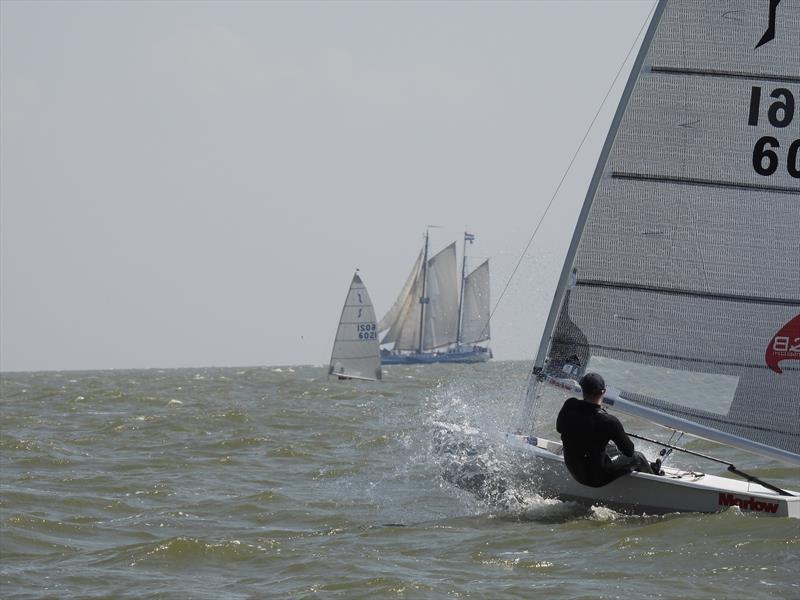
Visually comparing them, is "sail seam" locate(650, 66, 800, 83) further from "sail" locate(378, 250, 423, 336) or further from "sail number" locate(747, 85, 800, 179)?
"sail" locate(378, 250, 423, 336)

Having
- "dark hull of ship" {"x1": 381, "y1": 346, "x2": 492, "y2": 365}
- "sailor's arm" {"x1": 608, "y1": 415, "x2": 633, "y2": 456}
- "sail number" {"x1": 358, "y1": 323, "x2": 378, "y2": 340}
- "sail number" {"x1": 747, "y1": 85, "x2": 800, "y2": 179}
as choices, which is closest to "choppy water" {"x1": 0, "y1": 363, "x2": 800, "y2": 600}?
"sailor's arm" {"x1": 608, "y1": 415, "x2": 633, "y2": 456}

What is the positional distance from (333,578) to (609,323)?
3.15 m

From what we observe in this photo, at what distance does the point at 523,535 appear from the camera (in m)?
8.95

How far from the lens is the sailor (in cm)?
907

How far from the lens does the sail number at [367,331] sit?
45281 millimetres

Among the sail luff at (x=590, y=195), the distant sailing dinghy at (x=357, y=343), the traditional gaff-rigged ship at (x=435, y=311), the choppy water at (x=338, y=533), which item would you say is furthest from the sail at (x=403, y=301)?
the sail luff at (x=590, y=195)

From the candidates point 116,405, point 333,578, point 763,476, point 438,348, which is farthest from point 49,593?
point 438,348

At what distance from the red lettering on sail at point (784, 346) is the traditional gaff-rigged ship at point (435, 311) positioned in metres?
71.2

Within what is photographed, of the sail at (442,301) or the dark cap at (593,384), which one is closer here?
the dark cap at (593,384)

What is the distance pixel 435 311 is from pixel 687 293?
7369 centimetres

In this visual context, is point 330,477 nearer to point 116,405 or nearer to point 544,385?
point 544,385

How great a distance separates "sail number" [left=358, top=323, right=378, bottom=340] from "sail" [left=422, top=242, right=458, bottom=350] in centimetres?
3559

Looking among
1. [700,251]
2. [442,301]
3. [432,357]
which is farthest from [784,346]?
[432,357]

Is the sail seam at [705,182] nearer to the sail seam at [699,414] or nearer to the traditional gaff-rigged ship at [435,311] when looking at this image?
the sail seam at [699,414]
